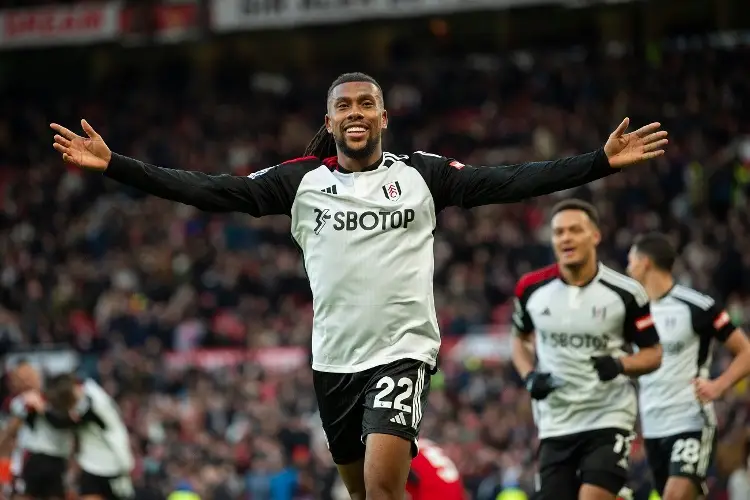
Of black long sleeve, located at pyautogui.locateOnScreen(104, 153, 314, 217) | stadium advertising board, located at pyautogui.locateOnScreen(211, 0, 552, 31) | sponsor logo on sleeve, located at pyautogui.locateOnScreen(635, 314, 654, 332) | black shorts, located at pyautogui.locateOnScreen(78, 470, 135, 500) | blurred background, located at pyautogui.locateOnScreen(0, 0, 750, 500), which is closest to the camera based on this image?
black long sleeve, located at pyautogui.locateOnScreen(104, 153, 314, 217)

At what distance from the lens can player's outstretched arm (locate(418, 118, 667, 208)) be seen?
580cm

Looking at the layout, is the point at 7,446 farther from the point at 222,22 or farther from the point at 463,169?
the point at 222,22

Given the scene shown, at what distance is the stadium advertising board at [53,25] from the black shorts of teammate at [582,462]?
20925mm

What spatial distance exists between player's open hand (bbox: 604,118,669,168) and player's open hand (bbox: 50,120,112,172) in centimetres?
220

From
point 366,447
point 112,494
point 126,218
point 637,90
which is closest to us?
point 366,447

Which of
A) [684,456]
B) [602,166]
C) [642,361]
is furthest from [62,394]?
[602,166]

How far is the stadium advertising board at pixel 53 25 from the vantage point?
88.9 ft

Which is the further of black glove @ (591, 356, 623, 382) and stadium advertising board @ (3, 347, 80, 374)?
stadium advertising board @ (3, 347, 80, 374)

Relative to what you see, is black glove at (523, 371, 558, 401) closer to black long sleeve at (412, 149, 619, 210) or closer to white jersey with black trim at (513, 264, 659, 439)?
white jersey with black trim at (513, 264, 659, 439)

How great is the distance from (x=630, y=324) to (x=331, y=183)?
2.60 meters

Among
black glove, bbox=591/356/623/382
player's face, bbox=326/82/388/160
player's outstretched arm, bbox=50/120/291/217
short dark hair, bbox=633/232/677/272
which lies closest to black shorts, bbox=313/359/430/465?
player's outstretched arm, bbox=50/120/291/217

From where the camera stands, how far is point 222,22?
25328 millimetres

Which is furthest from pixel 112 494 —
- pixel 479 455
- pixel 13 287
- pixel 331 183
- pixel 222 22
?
pixel 222 22

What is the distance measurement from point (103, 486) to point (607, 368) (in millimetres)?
5690
